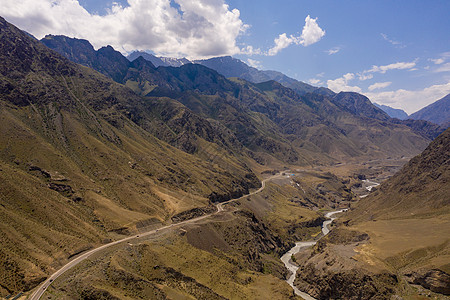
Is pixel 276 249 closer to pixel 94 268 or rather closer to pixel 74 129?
pixel 94 268

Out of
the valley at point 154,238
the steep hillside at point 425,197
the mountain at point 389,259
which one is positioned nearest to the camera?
the valley at point 154,238

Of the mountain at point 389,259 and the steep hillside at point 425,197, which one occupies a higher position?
the steep hillside at point 425,197

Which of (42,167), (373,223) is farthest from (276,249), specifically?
(42,167)

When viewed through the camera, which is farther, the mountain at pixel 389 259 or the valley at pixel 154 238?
the mountain at pixel 389 259

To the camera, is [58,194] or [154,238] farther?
[58,194]

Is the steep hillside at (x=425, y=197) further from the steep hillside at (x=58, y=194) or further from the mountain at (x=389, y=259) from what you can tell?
the steep hillside at (x=58, y=194)

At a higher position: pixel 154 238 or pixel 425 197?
pixel 425 197

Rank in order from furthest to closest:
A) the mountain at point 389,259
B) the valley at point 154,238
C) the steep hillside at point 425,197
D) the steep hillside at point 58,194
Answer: the steep hillside at point 425,197 → the mountain at point 389,259 → the steep hillside at point 58,194 → the valley at point 154,238

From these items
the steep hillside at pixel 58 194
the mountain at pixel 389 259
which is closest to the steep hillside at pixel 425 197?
the mountain at pixel 389 259

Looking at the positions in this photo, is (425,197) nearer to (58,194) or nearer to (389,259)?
(389,259)

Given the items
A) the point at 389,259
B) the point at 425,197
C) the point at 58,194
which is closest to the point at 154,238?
the point at 58,194

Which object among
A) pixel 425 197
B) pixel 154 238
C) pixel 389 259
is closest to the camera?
pixel 389 259
